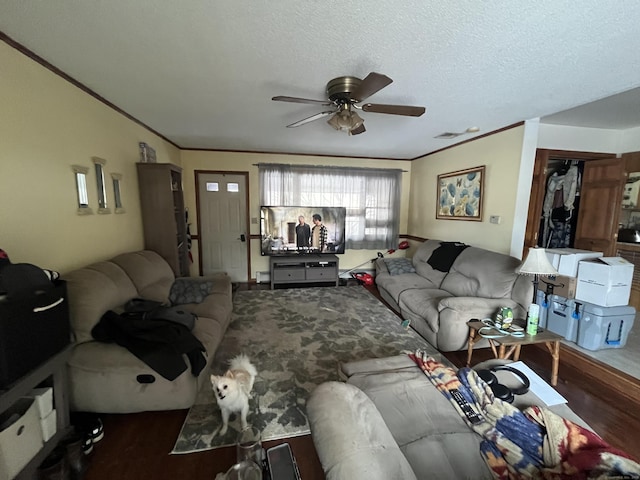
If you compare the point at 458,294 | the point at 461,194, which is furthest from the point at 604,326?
the point at 461,194

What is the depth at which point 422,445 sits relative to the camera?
1114 millimetres

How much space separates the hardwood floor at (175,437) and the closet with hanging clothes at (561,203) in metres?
2.67

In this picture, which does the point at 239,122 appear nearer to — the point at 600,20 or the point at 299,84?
the point at 299,84

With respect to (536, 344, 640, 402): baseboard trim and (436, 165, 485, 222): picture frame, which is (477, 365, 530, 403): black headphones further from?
(436, 165, 485, 222): picture frame

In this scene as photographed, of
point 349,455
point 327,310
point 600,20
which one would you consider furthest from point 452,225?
point 349,455

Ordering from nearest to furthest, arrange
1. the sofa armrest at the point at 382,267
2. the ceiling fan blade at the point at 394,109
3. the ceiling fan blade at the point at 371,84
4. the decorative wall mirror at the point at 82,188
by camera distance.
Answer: the ceiling fan blade at the point at 371,84 < the ceiling fan blade at the point at 394,109 < the decorative wall mirror at the point at 82,188 < the sofa armrest at the point at 382,267

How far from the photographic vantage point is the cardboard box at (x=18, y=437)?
1066 millimetres

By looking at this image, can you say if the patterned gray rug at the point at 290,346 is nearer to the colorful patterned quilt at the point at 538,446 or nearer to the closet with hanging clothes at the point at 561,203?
the colorful patterned quilt at the point at 538,446

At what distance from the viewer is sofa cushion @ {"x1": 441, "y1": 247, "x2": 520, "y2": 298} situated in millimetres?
2547

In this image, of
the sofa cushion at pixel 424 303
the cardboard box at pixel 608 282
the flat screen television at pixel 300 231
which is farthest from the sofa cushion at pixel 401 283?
the cardboard box at pixel 608 282

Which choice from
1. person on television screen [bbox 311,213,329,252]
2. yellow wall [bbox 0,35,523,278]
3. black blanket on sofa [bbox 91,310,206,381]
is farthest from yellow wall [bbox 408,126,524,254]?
black blanket on sofa [bbox 91,310,206,381]

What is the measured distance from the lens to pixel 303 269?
14.4 feet

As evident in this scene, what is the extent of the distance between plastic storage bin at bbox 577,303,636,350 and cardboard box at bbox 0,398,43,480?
158 inches

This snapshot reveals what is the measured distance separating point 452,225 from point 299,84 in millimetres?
3117
